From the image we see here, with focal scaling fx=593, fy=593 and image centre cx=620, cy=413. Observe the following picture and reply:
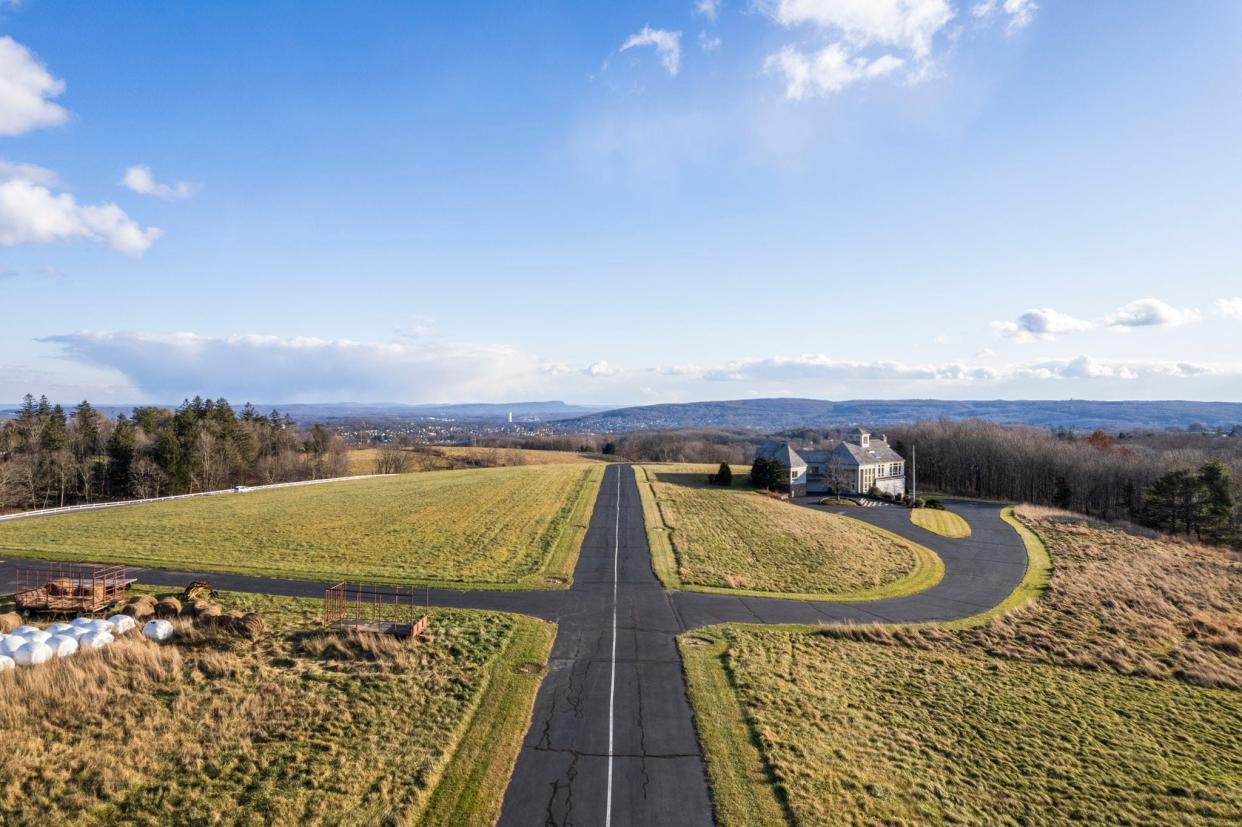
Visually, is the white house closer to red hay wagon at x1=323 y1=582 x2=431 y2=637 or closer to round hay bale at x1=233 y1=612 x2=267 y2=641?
red hay wagon at x1=323 y1=582 x2=431 y2=637

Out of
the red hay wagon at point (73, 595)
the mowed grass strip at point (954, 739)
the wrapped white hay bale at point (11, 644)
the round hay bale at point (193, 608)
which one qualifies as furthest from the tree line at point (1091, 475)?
the wrapped white hay bale at point (11, 644)

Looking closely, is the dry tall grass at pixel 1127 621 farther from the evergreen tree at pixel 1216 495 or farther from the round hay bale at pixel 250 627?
the round hay bale at pixel 250 627

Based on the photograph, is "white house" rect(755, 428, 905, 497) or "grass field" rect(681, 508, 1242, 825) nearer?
"grass field" rect(681, 508, 1242, 825)

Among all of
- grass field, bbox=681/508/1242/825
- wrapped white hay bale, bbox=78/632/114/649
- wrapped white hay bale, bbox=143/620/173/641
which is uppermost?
wrapped white hay bale, bbox=78/632/114/649

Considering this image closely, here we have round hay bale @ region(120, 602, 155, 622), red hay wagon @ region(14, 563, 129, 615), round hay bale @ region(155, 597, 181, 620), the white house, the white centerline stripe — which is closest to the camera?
the white centerline stripe

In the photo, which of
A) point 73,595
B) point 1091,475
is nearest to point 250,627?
point 73,595

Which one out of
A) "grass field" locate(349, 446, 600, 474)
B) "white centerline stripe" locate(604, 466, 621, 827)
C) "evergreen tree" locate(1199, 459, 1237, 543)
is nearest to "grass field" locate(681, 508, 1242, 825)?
"white centerline stripe" locate(604, 466, 621, 827)
